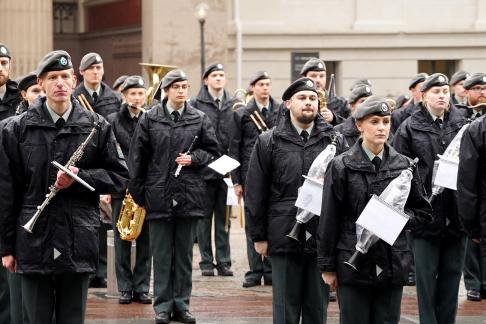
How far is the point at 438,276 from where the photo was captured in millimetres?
12547

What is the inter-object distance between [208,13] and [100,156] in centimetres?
2069

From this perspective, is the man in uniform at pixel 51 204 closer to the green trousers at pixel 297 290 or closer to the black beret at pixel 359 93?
the green trousers at pixel 297 290

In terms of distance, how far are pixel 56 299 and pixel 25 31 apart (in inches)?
776

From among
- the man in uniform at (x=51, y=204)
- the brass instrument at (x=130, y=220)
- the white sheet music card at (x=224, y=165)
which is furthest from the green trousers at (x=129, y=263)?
the man in uniform at (x=51, y=204)

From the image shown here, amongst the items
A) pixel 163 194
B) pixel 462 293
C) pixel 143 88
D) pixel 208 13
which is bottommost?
pixel 462 293

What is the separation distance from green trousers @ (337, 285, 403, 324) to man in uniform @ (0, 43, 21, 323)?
3.57m

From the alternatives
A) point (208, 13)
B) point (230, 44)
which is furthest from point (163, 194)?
point (230, 44)

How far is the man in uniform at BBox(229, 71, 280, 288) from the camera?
16.1 metres

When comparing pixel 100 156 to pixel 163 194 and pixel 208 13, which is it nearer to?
pixel 163 194

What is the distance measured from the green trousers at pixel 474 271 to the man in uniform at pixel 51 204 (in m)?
6.65

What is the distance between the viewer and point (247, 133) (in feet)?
54.1

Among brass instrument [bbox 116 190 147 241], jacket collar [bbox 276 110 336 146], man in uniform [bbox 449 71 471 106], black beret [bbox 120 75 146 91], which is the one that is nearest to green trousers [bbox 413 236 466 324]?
jacket collar [bbox 276 110 336 146]

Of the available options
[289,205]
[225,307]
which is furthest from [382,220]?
[225,307]

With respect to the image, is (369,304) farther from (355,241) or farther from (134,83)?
(134,83)
